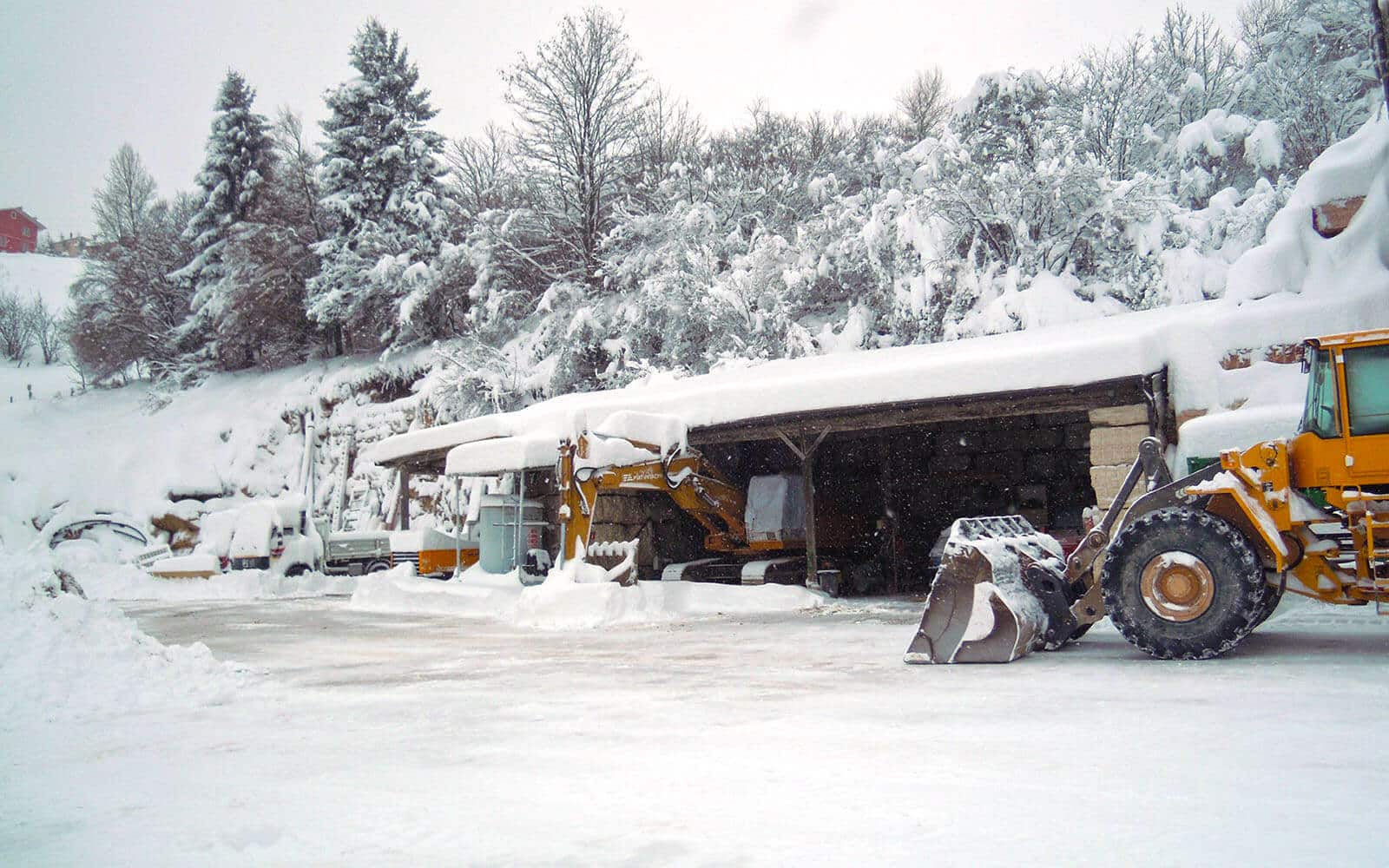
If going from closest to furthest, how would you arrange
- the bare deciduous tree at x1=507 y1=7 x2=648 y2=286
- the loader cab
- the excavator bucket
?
the loader cab
the excavator bucket
the bare deciduous tree at x1=507 y1=7 x2=648 y2=286

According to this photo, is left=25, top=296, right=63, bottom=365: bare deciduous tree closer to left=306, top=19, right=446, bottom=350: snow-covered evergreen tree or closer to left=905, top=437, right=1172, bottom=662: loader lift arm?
left=306, top=19, right=446, bottom=350: snow-covered evergreen tree

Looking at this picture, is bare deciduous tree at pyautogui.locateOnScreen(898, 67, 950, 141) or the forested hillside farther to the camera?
bare deciduous tree at pyautogui.locateOnScreen(898, 67, 950, 141)

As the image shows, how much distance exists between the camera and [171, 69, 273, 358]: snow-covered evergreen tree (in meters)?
35.9

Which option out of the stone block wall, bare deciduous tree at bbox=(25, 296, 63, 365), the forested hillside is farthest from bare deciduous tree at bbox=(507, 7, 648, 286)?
bare deciduous tree at bbox=(25, 296, 63, 365)

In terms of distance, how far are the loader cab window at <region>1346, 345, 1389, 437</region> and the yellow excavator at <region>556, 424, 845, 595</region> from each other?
882 cm

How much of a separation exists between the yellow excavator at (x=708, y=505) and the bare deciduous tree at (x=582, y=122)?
14029 millimetres

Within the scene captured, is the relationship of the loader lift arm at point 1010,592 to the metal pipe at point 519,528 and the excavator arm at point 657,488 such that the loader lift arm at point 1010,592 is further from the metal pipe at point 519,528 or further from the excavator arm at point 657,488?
the metal pipe at point 519,528

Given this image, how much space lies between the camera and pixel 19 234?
40.1 m

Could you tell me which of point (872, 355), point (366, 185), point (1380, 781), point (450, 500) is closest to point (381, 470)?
point (450, 500)

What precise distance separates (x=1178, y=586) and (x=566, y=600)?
715 cm

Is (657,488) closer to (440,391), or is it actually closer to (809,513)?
(809,513)

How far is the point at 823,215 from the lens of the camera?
922 inches

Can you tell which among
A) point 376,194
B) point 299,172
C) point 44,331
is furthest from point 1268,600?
point 44,331

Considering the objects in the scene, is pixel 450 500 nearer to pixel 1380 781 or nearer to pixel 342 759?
pixel 342 759
